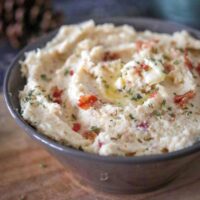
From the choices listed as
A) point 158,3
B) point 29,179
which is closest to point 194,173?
point 29,179

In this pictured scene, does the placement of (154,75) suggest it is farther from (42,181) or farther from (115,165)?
(42,181)

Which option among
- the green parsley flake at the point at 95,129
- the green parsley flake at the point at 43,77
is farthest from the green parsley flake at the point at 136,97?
the green parsley flake at the point at 43,77

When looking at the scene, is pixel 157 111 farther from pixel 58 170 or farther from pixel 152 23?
pixel 152 23

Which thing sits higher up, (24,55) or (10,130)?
(24,55)

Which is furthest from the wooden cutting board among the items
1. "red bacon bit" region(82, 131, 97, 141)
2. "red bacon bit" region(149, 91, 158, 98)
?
"red bacon bit" region(149, 91, 158, 98)

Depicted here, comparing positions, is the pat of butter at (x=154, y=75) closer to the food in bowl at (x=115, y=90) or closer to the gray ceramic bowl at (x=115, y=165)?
the food in bowl at (x=115, y=90)

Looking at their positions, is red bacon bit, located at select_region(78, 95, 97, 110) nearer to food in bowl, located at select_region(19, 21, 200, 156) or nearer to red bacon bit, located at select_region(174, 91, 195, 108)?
food in bowl, located at select_region(19, 21, 200, 156)

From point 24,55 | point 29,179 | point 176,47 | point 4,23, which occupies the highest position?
point 176,47
